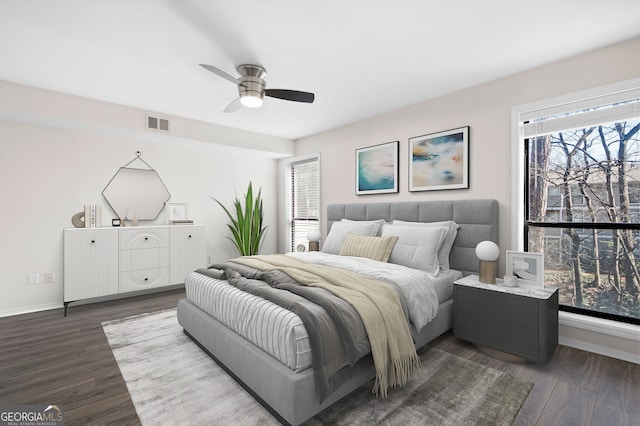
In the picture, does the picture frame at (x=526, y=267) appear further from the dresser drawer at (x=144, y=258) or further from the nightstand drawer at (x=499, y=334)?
the dresser drawer at (x=144, y=258)

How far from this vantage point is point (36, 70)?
9.60 ft

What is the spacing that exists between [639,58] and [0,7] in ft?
15.6

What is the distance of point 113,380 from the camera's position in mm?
2189

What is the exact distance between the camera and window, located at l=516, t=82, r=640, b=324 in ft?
8.39

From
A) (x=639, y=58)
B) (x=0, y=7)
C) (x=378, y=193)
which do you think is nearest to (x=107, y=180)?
(x=0, y=7)

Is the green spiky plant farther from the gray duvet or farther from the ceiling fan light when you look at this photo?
the gray duvet

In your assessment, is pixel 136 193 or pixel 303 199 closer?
pixel 136 193

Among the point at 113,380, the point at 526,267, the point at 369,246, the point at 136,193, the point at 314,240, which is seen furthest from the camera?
the point at 314,240

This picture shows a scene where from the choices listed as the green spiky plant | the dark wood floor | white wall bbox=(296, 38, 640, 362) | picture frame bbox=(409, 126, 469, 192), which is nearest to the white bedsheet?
the dark wood floor

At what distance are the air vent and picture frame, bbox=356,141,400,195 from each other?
2780 millimetres

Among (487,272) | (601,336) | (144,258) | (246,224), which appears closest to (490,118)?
(487,272)

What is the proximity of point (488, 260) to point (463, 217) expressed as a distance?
2.08 feet

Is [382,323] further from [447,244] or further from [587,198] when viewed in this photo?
[587,198]

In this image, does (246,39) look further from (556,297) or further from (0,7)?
(556,297)
